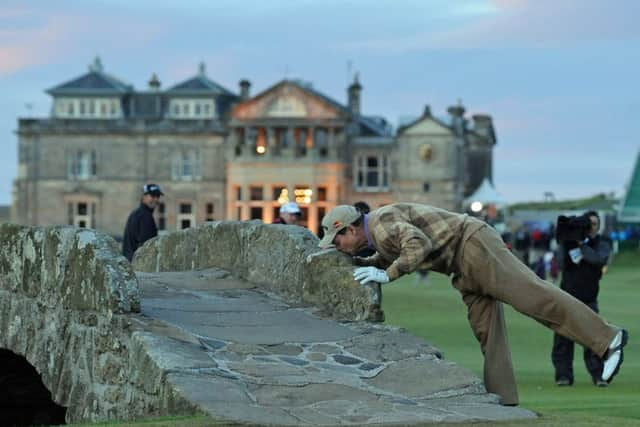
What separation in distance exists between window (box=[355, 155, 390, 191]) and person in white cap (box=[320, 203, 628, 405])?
101 metres

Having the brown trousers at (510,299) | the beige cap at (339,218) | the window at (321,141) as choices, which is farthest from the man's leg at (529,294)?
the window at (321,141)

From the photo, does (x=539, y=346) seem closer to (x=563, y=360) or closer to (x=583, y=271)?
(x=563, y=360)

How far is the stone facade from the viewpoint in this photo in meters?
112

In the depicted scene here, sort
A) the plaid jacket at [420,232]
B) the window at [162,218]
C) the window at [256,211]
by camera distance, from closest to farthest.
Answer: the plaid jacket at [420,232], the window at [256,211], the window at [162,218]

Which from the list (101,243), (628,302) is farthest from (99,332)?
(628,302)

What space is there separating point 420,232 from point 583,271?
706 cm

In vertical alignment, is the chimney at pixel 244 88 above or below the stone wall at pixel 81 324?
above

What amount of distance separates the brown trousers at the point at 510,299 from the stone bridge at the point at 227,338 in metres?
0.46

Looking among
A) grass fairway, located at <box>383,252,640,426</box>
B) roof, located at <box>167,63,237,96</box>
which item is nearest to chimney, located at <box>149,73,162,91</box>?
roof, located at <box>167,63,237,96</box>

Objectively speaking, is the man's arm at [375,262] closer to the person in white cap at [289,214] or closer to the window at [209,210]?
the person in white cap at [289,214]

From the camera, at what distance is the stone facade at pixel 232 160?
112m

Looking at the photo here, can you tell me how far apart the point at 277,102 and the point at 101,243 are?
10085cm

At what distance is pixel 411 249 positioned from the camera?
38.8 feet

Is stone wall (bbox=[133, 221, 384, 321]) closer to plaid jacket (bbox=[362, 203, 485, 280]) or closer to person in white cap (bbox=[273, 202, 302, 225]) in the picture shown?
plaid jacket (bbox=[362, 203, 485, 280])
